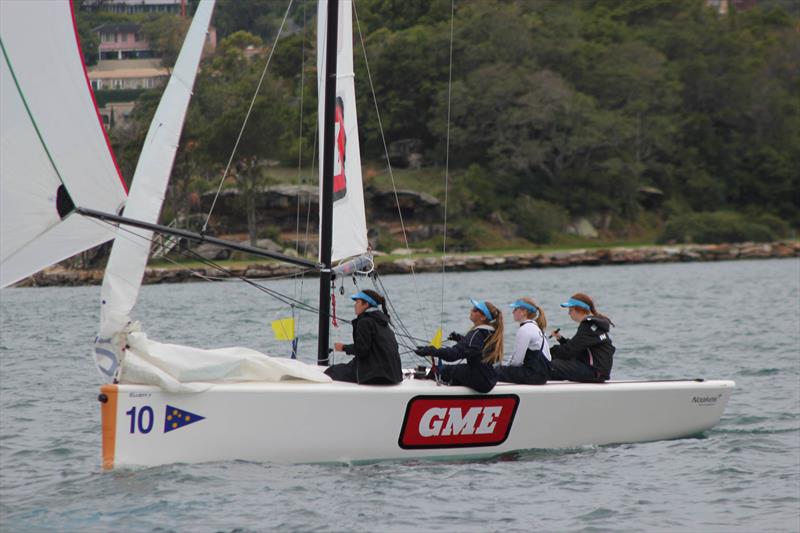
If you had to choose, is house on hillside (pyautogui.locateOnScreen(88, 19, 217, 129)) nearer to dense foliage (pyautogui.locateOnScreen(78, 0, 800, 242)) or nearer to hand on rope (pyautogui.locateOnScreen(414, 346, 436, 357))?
dense foliage (pyautogui.locateOnScreen(78, 0, 800, 242))

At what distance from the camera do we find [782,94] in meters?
71.5

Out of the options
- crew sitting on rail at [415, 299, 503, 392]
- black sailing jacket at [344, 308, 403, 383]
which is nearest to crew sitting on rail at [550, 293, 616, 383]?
crew sitting on rail at [415, 299, 503, 392]

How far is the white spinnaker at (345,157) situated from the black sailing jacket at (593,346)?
2.19m

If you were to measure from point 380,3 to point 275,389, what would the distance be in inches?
2568

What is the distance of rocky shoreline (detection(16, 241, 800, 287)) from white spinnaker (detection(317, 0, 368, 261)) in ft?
94.1

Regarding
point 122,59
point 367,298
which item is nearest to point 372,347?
point 367,298

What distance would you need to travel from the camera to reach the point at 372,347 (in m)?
10.3

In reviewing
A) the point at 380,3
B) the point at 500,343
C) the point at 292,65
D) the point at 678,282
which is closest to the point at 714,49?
the point at 380,3

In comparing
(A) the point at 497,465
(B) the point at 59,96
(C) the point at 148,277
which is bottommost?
(C) the point at 148,277

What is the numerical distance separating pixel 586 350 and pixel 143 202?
4.20 metres

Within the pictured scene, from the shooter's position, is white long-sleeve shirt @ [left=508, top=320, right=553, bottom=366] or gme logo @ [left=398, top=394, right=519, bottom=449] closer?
gme logo @ [left=398, top=394, right=519, bottom=449]

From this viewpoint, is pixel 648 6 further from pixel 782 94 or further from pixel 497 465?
pixel 497 465

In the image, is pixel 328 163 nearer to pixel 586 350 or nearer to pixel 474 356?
pixel 474 356

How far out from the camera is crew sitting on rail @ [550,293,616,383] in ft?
36.7
